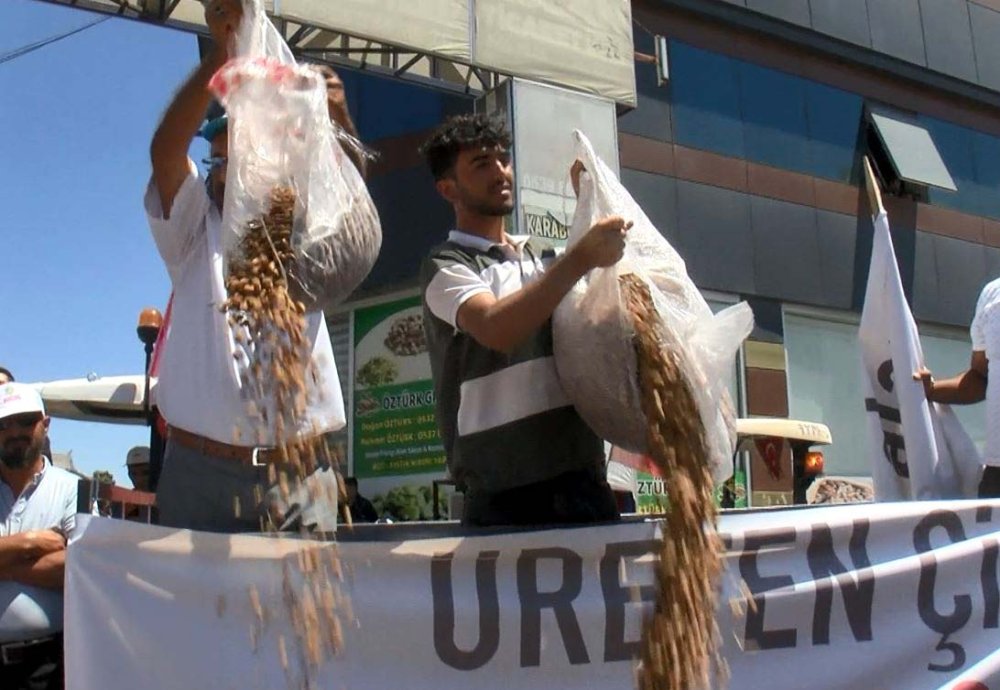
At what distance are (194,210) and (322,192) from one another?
0.38 m

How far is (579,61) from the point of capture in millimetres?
9898

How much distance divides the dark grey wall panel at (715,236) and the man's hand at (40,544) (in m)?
11.0

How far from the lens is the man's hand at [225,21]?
2.17 meters

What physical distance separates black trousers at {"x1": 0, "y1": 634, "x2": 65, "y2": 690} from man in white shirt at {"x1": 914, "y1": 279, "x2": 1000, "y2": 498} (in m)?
2.53

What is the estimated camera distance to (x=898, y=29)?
16.3 m

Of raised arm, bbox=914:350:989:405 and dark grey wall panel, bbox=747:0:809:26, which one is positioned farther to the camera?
dark grey wall panel, bbox=747:0:809:26

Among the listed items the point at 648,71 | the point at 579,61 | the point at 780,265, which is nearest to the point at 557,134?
the point at 579,61

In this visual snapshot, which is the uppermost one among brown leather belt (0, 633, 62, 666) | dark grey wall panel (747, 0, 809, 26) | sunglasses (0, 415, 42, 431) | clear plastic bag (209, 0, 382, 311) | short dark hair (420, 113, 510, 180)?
dark grey wall panel (747, 0, 809, 26)

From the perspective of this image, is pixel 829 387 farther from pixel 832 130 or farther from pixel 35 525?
pixel 35 525

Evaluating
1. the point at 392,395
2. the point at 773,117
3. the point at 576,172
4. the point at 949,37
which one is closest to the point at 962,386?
the point at 576,172

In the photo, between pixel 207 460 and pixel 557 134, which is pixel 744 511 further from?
pixel 557 134

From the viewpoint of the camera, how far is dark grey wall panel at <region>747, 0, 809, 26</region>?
565 inches

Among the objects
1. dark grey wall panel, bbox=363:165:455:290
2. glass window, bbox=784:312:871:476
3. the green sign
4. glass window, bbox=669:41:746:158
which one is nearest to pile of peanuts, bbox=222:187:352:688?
the green sign

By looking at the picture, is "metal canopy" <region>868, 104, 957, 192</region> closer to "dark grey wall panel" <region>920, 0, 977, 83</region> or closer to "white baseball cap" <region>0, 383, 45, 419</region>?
"dark grey wall panel" <region>920, 0, 977, 83</region>
